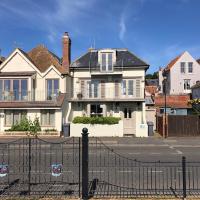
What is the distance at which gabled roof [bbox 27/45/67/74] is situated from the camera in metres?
42.0

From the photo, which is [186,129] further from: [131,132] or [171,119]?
[131,132]

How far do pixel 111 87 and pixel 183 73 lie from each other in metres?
22.7

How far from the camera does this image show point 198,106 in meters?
48.9

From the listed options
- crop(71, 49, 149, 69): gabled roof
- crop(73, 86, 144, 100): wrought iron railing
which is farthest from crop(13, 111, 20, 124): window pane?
crop(71, 49, 149, 69): gabled roof


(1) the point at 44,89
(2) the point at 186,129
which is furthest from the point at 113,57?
(2) the point at 186,129

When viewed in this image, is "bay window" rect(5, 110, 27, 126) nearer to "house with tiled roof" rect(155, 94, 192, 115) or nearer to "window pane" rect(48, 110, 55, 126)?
"window pane" rect(48, 110, 55, 126)

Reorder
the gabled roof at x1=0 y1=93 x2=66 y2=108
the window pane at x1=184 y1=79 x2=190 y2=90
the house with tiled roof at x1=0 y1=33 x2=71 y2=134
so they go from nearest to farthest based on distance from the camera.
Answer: the gabled roof at x1=0 y1=93 x2=66 y2=108 → the house with tiled roof at x1=0 y1=33 x2=71 y2=134 → the window pane at x1=184 y1=79 x2=190 y2=90

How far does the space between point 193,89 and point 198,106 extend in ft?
24.6

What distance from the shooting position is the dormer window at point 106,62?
132 feet

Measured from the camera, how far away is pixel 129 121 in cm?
3969

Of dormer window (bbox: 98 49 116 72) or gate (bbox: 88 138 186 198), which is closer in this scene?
gate (bbox: 88 138 186 198)

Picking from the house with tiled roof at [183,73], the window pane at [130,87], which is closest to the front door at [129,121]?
the window pane at [130,87]

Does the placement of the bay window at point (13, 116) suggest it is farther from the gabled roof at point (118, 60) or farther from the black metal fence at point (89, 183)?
the black metal fence at point (89, 183)

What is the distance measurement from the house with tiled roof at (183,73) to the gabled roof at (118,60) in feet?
64.0
